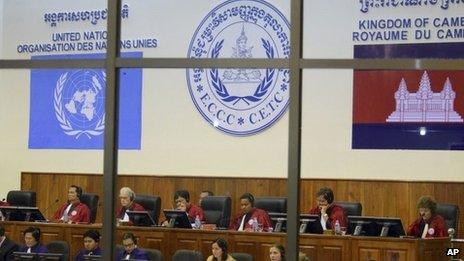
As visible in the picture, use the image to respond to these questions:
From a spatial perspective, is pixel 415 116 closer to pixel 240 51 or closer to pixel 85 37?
pixel 240 51

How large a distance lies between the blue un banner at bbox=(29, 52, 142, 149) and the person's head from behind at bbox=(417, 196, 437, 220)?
250 cm

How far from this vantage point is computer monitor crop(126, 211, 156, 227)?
8914mm

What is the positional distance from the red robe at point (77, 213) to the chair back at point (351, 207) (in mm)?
2218

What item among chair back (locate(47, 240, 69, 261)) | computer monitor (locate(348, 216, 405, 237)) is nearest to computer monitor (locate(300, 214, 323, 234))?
computer monitor (locate(348, 216, 405, 237))

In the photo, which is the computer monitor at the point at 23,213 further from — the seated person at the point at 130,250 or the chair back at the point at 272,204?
the chair back at the point at 272,204

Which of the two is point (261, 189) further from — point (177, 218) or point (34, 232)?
point (34, 232)

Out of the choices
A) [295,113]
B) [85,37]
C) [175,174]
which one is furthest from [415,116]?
[85,37]

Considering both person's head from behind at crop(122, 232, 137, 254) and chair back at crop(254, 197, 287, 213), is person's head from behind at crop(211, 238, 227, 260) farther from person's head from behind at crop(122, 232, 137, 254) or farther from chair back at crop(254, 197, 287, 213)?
person's head from behind at crop(122, 232, 137, 254)

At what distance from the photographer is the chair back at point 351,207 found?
9844 millimetres

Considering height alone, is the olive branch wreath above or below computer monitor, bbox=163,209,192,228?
above

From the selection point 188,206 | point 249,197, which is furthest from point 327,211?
point 188,206

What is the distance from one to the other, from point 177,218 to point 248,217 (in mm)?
967

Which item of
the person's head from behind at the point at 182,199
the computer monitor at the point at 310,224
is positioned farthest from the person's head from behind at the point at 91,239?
the computer monitor at the point at 310,224

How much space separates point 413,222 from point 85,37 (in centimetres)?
332
